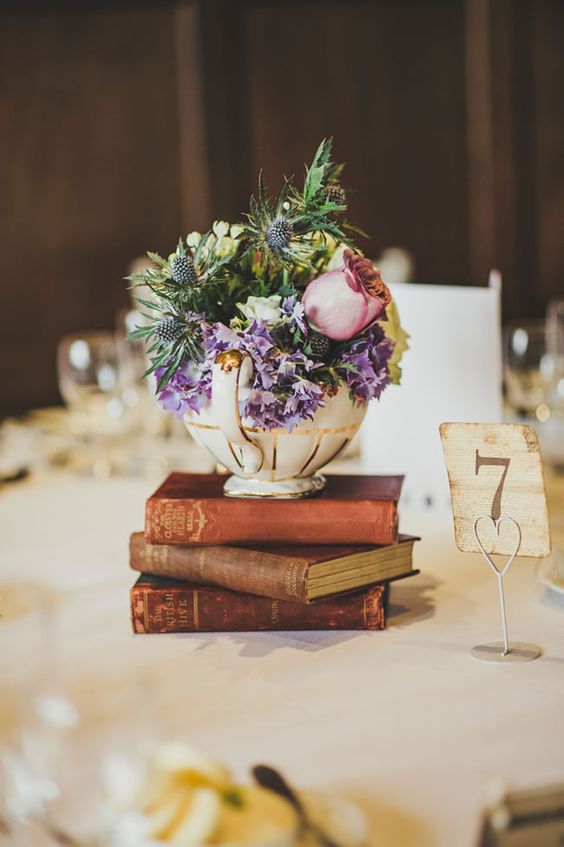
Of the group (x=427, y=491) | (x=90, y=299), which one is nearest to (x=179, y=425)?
(x=427, y=491)

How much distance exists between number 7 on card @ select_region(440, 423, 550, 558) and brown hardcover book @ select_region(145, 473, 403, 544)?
0.09m

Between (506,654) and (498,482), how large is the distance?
161 mm

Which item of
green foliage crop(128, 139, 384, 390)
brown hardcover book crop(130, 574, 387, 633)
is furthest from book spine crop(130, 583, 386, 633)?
green foliage crop(128, 139, 384, 390)

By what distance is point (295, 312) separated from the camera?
101 centimetres

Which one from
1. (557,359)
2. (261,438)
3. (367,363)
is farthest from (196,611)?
(557,359)

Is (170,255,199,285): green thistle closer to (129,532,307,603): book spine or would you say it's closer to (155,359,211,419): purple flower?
(155,359,211,419): purple flower

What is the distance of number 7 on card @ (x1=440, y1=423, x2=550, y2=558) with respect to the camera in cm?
96

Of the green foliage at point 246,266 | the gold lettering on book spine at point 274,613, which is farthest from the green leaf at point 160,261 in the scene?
the gold lettering on book spine at point 274,613

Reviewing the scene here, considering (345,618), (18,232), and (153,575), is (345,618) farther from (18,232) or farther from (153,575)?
(18,232)

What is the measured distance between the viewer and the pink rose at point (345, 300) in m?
1.00

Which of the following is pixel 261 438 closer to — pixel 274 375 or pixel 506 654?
pixel 274 375

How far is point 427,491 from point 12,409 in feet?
9.46

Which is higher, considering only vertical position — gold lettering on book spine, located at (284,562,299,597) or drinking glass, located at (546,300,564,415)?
drinking glass, located at (546,300,564,415)

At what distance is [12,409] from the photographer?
4117mm
